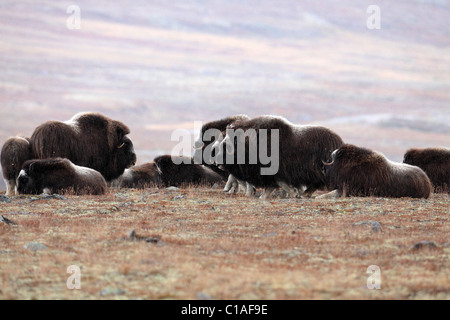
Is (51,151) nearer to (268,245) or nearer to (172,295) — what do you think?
(268,245)

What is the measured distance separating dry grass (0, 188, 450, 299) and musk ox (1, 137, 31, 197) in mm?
6540

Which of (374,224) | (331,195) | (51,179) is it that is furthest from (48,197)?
(374,224)

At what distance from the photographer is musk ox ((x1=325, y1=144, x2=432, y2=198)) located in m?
15.7

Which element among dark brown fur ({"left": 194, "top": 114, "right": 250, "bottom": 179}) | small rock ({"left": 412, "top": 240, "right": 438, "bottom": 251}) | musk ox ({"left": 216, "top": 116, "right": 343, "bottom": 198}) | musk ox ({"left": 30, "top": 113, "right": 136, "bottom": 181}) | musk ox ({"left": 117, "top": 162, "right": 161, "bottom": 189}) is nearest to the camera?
small rock ({"left": 412, "top": 240, "right": 438, "bottom": 251})

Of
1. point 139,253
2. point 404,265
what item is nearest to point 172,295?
point 139,253

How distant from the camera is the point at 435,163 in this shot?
20.4 m

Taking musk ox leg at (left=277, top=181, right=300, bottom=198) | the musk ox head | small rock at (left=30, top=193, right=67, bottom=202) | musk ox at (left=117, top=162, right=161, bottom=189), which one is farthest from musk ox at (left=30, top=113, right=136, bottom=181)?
musk ox leg at (left=277, top=181, right=300, bottom=198)

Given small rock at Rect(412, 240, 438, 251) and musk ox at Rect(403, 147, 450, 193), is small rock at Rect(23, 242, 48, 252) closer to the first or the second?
small rock at Rect(412, 240, 438, 251)

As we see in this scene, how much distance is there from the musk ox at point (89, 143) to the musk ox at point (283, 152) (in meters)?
6.04

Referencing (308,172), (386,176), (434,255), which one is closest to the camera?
(434,255)

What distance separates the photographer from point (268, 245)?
28.7 ft

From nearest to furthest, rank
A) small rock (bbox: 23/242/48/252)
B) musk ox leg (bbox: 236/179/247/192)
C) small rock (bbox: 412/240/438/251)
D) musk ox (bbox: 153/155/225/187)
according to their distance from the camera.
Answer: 1. small rock (bbox: 412/240/438/251)
2. small rock (bbox: 23/242/48/252)
3. musk ox leg (bbox: 236/179/247/192)
4. musk ox (bbox: 153/155/225/187)

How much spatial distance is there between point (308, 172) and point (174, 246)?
870 centimetres

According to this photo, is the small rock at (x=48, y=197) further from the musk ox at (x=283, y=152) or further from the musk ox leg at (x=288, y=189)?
the musk ox leg at (x=288, y=189)
